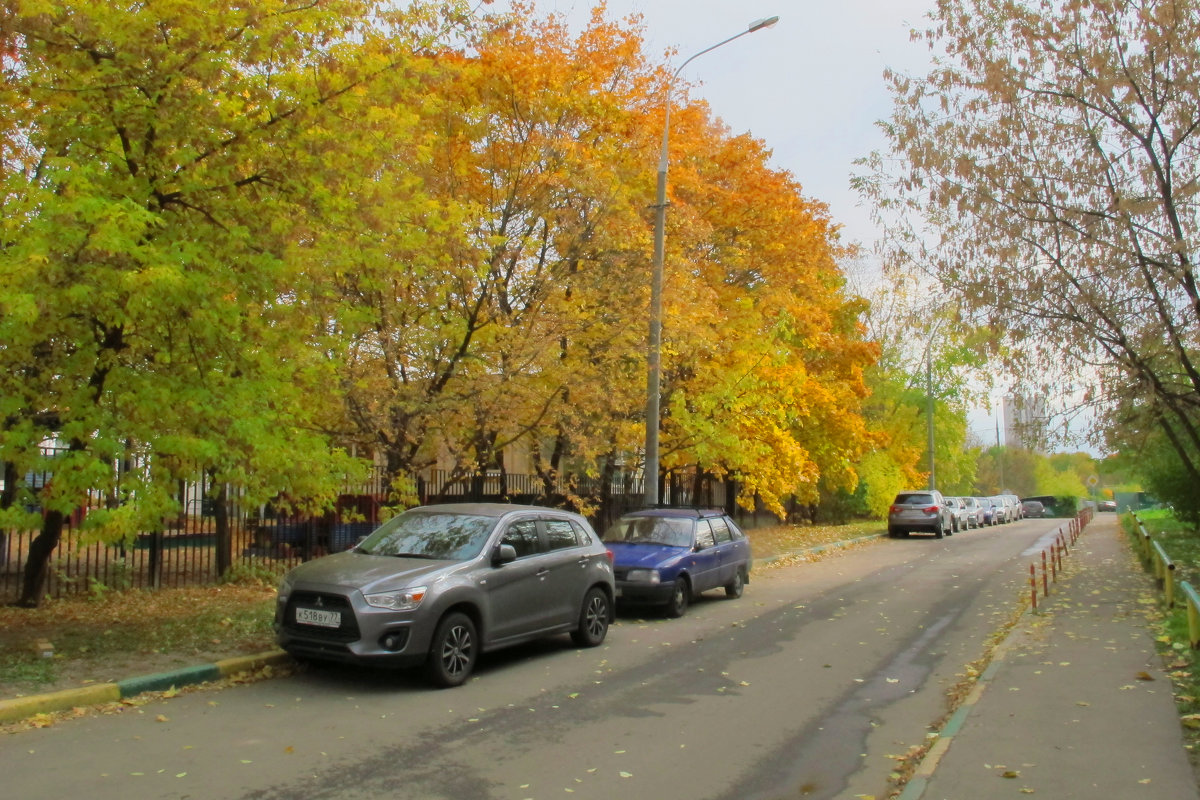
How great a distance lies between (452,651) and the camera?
327 inches

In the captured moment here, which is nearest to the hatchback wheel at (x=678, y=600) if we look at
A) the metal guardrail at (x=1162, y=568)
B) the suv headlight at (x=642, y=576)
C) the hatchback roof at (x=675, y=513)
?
the suv headlight at (x=642, y=576)

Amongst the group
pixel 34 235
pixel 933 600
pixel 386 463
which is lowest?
pixel 933 600

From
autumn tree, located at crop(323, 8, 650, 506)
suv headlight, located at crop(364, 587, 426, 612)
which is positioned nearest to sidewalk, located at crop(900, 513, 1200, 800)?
suv headlight, located at crop(364, 587, 426, 612)

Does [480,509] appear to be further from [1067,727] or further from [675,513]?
[1067,727]

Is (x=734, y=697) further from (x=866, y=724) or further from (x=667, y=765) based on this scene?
(x=667, y=765)

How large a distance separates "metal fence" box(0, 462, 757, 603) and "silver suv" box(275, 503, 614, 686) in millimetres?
1972

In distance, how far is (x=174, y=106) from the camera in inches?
339

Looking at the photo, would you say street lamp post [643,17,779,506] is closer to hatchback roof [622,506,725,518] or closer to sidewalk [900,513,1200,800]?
hatchback roof [622,506,725,518]

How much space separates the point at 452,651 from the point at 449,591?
54 centimetres

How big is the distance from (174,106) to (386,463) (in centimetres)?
761

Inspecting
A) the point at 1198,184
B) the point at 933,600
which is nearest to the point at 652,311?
the point at 933,600

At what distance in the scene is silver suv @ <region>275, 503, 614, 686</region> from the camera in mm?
7984

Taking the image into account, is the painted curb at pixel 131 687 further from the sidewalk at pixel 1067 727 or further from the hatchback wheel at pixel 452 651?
the sidewalk at pixel 1067 727

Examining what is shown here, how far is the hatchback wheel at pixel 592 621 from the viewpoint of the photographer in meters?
10.3
